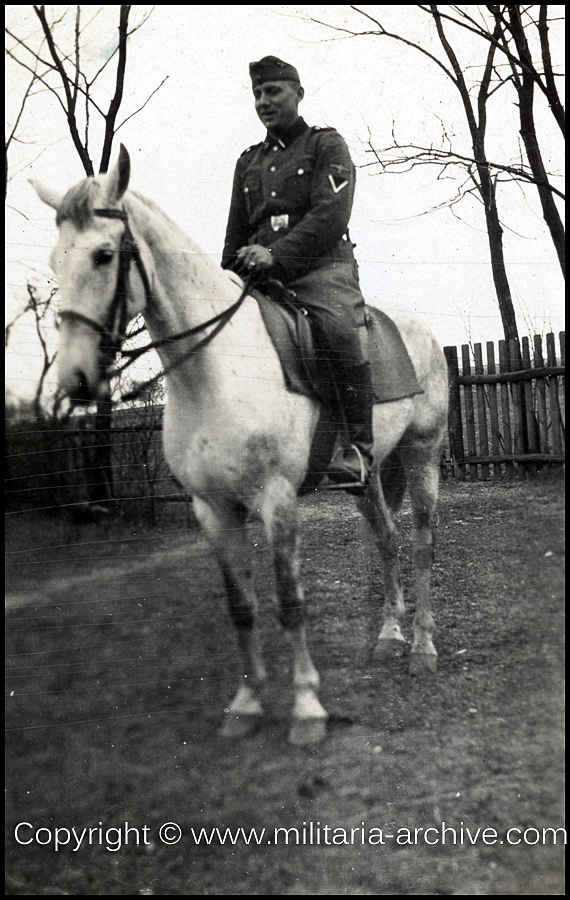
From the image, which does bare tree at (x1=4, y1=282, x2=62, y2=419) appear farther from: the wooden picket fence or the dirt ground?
the wooden picket fence

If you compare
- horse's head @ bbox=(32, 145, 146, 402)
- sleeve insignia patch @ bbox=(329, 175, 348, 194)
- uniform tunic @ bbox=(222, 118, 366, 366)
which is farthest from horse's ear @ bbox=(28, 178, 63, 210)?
sleeve insignia patch @ bbox=(329, 175, 348, 194)

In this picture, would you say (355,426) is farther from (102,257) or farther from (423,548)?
(102,257)

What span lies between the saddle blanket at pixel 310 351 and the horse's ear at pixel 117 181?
46 cm

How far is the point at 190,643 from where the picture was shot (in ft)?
7.49

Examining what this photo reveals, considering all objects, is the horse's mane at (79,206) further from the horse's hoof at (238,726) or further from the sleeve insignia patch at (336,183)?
the horse's hoof at (238,726)

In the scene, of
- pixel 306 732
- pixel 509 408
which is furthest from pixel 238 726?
pixel 509 408

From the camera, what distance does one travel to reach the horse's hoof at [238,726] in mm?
2295

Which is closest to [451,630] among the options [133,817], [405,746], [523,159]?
[405,746]

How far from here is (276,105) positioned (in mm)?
2318

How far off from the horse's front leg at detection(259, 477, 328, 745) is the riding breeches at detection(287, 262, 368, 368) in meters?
0.44

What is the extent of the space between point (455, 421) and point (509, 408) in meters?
0.20

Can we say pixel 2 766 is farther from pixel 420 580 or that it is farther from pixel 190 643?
pixel 420 580

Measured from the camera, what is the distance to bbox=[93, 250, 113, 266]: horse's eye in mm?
2047

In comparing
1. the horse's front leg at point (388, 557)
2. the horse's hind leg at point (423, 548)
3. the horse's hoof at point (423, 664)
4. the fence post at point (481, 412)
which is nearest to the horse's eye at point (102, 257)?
the horse's front leg at point (388, 557)
